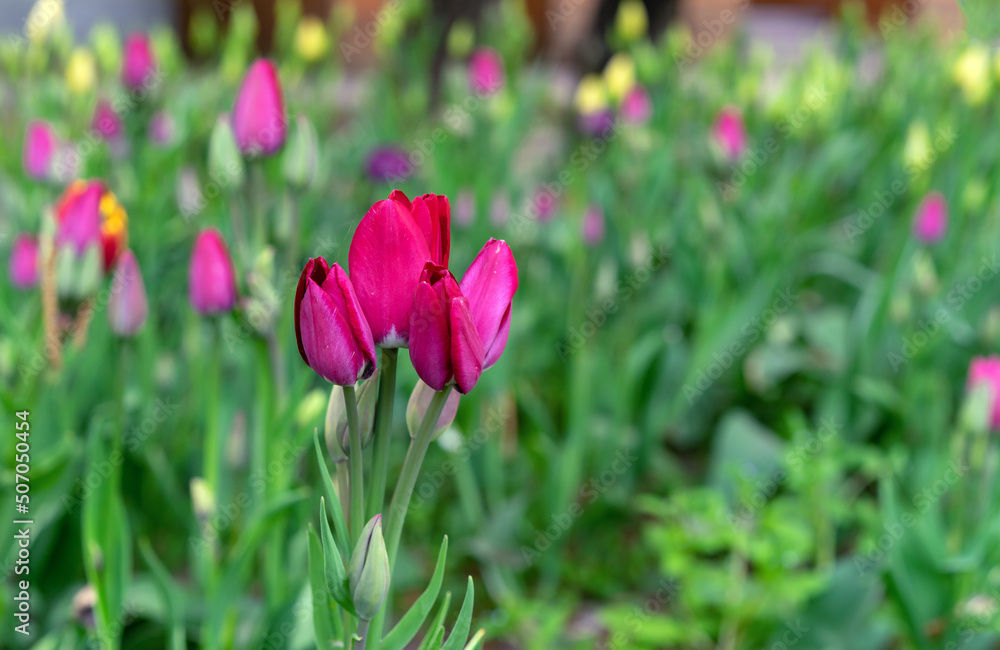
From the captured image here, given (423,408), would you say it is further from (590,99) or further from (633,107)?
(633,107)

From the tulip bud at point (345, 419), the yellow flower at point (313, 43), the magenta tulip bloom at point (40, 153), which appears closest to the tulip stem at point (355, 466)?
the tulip bud at point (345, 419)

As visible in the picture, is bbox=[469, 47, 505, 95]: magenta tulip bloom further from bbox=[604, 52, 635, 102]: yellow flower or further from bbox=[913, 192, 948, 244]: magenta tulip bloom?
bbox=[913, 192, 948, 244]: magenta tulip bloom

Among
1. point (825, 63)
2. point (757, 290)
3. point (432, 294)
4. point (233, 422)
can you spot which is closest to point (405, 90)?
point (825, 63)

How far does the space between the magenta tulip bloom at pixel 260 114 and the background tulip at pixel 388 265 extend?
1.98 feet

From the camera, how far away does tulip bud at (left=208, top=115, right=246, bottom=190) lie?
109 centimetres

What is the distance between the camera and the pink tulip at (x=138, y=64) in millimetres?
1998

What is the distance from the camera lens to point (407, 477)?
56 centimetres

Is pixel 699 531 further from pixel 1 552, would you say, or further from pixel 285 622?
pixel 1 552

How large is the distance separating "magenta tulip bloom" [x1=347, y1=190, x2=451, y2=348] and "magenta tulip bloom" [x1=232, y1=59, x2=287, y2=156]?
595 mm

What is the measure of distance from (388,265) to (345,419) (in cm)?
13

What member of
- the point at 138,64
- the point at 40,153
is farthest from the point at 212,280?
the point at 138,64

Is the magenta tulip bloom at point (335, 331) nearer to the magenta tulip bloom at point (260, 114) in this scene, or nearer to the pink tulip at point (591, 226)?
the magenta tulip bloom at point (260, 114)

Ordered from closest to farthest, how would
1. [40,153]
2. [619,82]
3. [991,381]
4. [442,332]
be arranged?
[442,332] → [991,381] → [40,153] → [619,82]

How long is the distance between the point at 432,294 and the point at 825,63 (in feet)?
10.6
